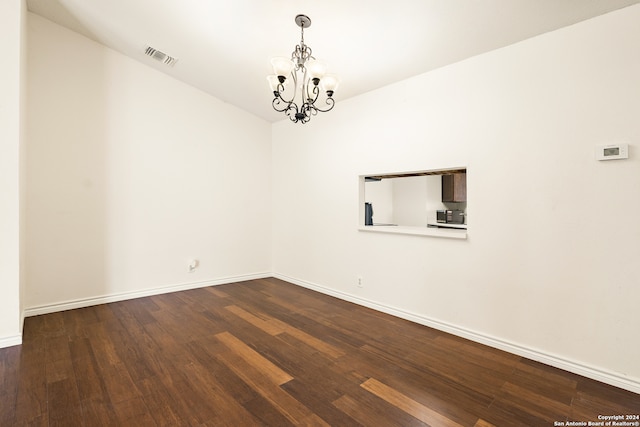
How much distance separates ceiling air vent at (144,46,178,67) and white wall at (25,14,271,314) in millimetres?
343

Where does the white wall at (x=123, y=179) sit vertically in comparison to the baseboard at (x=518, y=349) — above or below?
above

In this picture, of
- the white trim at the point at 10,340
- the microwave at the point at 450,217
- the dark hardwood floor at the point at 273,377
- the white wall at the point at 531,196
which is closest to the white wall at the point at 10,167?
the white trim at the point at 10,340

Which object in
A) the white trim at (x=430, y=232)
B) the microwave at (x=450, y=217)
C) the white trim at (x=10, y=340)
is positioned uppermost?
the microwave at (x=450, y=217)

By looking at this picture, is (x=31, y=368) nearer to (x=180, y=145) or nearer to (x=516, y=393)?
(x=180, y=145)

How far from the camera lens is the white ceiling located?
215 centimetres

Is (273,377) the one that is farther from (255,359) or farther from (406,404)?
(406,404)

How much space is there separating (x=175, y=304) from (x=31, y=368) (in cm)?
145

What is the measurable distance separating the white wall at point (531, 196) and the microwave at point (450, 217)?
2.19m

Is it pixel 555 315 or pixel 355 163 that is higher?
pixel 355 163

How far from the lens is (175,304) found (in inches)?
139

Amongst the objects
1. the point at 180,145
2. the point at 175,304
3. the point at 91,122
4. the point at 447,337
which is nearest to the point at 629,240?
the point at 447,337

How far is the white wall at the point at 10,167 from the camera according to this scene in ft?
7.82

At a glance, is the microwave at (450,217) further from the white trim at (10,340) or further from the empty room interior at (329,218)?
the white trim at (10,340)

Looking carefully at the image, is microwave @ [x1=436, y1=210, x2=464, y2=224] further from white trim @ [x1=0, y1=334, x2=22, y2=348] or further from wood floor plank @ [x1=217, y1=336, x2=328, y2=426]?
white trim @ [x1=0, y1=334, x2=22, y2=348]
